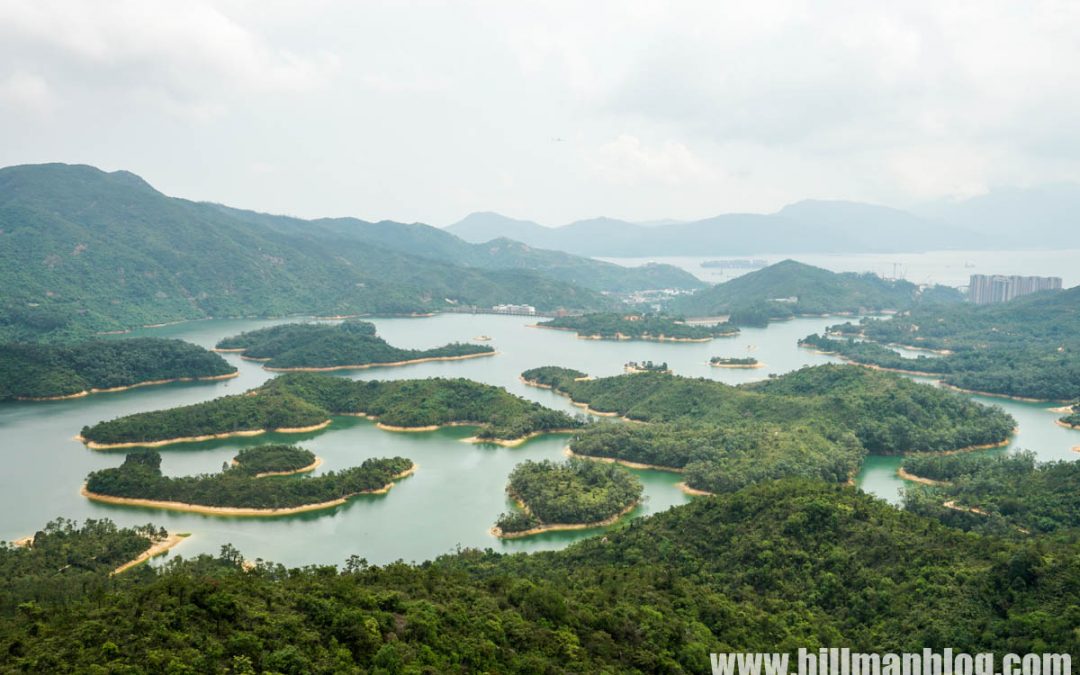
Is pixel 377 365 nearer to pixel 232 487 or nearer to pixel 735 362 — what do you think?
pixel 735 362

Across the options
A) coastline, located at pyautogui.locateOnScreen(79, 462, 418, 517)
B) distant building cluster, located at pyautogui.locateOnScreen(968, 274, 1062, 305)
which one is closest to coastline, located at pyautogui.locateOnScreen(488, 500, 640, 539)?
coastline, located at pyautogui.locateOnScreen(79, 462, 418, 517)

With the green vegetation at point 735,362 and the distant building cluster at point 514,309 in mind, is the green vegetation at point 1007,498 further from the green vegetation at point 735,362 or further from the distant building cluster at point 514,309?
the distant building cluster at point 514,309

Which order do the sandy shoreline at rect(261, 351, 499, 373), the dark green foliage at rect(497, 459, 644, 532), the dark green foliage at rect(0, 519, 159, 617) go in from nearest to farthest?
the dark green foliage at rect(0, 519, 159, 617) → the dark green foliage at rect(497, 459, 644, 532) → the sandy shoreline at rect(261, 351, 499, 373)

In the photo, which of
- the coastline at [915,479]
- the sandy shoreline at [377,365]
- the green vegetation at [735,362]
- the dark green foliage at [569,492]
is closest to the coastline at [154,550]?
the dark green foliage at [569,492]

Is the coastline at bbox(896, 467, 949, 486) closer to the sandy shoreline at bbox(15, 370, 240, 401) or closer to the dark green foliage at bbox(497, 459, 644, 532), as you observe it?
the dark green foliage at bbox(497, 459, 644, 532)

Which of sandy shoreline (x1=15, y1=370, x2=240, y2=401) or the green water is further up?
sandy shoreline (x1=15, y1=370, x2=240, y2=401)

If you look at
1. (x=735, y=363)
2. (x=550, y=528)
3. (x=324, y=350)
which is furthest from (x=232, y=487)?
(x=735, y=363)
